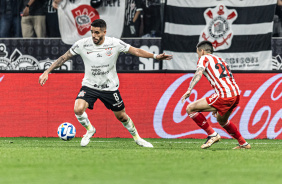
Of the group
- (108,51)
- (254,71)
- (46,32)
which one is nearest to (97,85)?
(108,51)

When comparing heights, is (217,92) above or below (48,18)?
below

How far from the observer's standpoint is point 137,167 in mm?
7602

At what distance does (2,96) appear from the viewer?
14586mm

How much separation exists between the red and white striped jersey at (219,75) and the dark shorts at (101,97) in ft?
4.95

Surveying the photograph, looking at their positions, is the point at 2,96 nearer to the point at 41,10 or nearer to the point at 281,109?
the point at 41,10

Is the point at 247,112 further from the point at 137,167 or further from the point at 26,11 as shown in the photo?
the point at 137,167

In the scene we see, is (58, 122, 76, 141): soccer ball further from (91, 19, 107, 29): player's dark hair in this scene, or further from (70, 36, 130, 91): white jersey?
(91, 19, 107, 29): player's dark hair

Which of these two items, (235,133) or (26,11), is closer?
(235,133)

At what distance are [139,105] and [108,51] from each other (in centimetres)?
375

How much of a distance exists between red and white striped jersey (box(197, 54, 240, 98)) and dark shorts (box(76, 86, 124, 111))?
59.4 inches

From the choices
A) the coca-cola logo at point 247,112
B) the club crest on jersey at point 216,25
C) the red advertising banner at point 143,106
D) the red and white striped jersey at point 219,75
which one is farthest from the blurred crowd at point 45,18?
the red and white striped jersey at point 219,75

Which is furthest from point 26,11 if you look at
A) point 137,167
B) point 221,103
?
point 137,167

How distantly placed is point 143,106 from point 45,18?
389cm

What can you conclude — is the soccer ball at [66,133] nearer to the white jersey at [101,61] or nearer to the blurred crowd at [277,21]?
the white jersey at [101,61]
